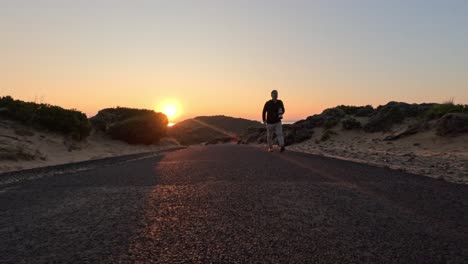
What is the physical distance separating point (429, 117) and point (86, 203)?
58.2 ft

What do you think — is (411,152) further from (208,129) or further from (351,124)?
(208,129)

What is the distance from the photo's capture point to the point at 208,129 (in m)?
60.9

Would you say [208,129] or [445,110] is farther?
[208,129]

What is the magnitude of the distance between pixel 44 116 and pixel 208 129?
42721 mm

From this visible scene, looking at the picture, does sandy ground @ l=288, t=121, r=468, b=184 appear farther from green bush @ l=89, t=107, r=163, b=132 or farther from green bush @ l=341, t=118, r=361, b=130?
green bush @ l=89, t=107, r=163, b=132

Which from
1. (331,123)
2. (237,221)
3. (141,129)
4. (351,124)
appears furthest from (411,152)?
(141,129)

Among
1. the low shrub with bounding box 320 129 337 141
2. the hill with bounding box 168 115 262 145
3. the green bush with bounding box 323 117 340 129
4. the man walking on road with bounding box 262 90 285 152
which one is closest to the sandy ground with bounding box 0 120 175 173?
the man walking on road with bounding box 262 90 285 152

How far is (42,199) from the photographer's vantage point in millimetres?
6188

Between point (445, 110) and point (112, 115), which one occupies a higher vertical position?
point (112, 115)

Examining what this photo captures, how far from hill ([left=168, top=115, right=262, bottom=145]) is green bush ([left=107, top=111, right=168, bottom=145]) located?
16983 mm

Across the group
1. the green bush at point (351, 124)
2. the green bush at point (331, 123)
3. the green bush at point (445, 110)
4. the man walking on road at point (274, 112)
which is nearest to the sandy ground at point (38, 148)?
the man walking on road at point (274, 112)

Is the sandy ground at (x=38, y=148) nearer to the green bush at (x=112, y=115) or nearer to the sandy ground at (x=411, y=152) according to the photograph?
the green bush at (x=112, y=115)

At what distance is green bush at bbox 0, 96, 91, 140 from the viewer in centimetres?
1780

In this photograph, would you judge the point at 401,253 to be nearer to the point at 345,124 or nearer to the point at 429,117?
the point at 429,117
